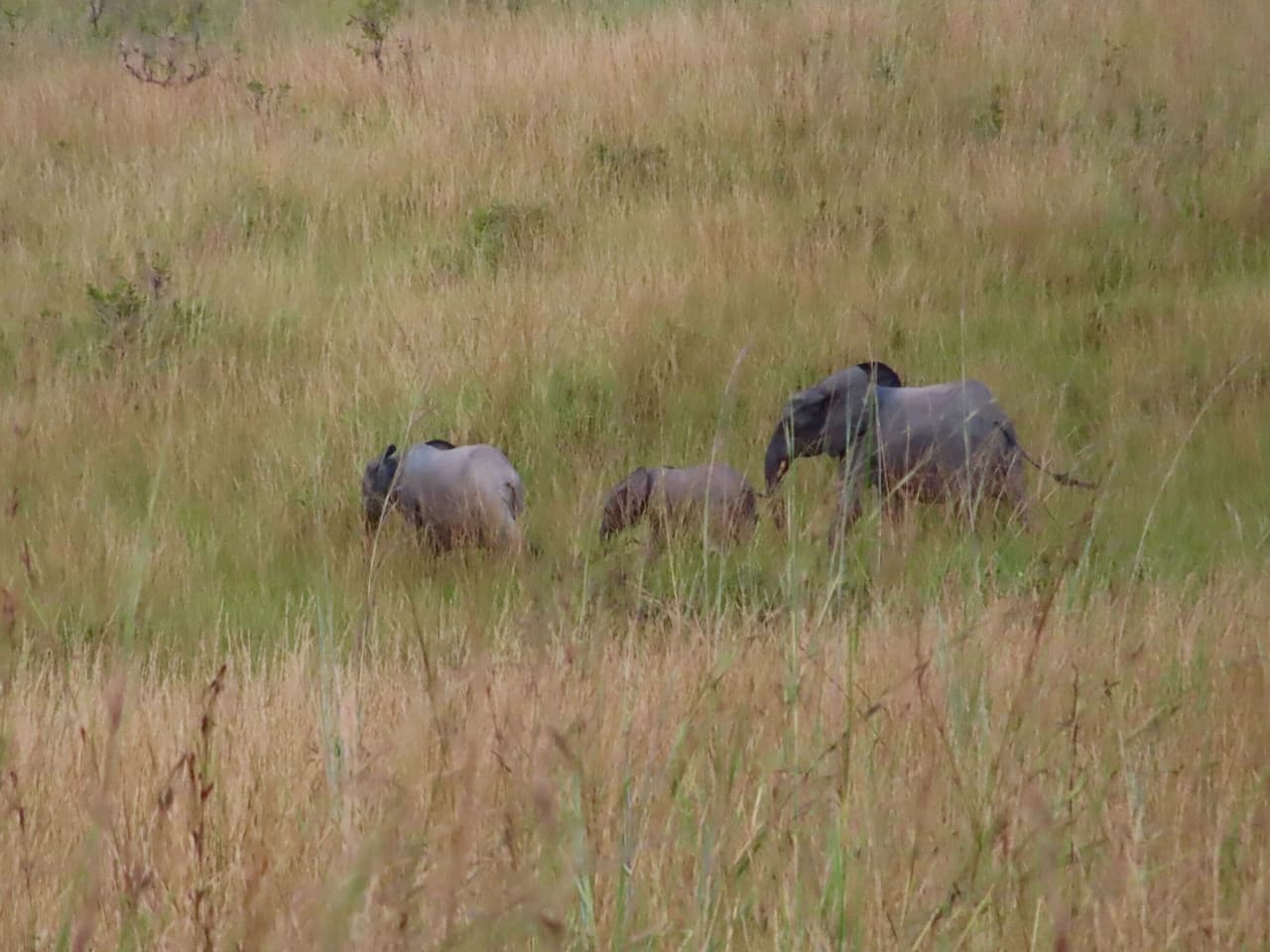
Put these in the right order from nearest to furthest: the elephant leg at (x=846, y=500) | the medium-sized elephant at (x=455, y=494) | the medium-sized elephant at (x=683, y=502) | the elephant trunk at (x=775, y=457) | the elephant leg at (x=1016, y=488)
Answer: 1. the elephant leg at (x=846, y=500)
2. the medium-sized elephant at (x=683, y=502)
3. the medium-sized elephant at (x=455, y=494)
4. the elephant leg at (x=1016, y=488)
5. the elephant trunk at (x=775, y=457)

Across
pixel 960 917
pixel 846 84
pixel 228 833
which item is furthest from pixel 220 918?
pixel 846 84

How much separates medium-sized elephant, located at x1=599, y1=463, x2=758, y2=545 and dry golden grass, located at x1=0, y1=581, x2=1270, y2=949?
1555 millimetres

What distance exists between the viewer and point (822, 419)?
5.34 m

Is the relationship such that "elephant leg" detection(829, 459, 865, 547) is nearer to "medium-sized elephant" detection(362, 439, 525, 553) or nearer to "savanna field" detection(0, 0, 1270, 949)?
"savanna field" detection(0, 0, 1270, 949)

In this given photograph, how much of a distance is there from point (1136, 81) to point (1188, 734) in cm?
751

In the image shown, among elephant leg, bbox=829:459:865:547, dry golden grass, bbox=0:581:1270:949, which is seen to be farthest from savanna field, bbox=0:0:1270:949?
elephant leg, bbox=829:459:865:547

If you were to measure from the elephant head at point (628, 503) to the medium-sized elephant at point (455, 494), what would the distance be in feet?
1.01

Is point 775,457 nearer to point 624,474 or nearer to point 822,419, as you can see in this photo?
point 822,419

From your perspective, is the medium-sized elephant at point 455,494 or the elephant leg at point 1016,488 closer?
the medium-sized elephant at point 455,494

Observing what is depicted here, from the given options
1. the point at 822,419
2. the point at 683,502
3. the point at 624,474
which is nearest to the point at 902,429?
the point at 822,419

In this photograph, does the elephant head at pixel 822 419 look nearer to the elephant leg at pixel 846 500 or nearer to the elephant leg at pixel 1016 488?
the elephant leg at pixel 846 500

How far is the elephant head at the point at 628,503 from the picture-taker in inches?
198

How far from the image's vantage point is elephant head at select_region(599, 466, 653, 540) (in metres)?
5.02

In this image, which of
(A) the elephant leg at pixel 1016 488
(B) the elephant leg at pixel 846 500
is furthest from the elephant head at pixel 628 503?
(A) the elephant leg at pixel 1016 488
